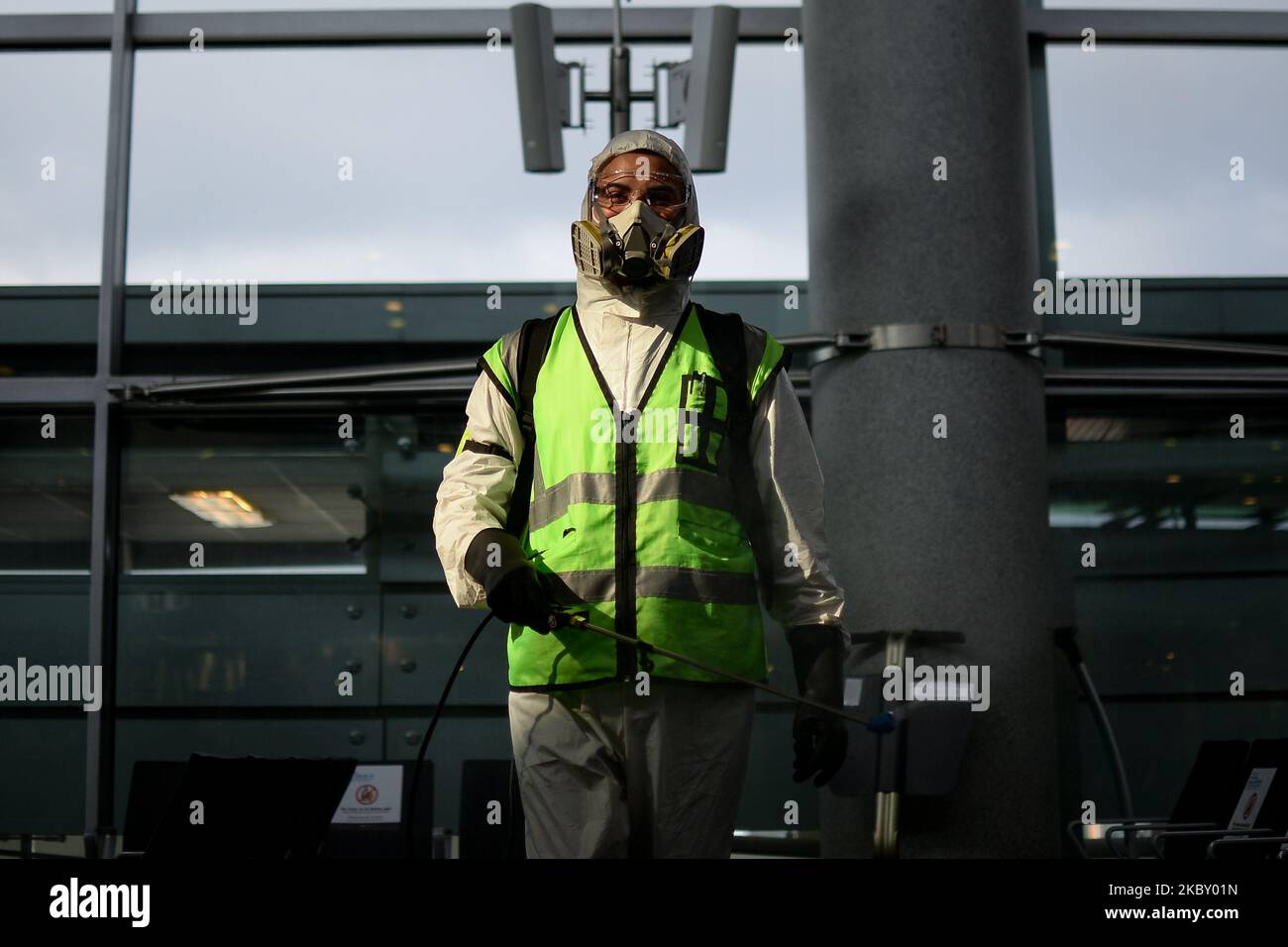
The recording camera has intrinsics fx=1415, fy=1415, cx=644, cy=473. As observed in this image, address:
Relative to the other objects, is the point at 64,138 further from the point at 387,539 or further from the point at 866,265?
the point at 866,265

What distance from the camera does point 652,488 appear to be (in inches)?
109

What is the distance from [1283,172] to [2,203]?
19.5 ft

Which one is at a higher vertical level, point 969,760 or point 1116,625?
point 1116,625

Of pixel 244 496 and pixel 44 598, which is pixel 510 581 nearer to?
pixel 244 496

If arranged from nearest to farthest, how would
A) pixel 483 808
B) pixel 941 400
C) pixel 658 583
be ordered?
pixel 658 583, pixel 941 400, pixel 483 808

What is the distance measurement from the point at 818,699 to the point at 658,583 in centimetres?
40

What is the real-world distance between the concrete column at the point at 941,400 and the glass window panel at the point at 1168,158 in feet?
3.60

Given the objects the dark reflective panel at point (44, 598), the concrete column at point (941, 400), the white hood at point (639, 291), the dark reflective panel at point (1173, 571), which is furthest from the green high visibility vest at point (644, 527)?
the dark reflective panel at point (44, 598)

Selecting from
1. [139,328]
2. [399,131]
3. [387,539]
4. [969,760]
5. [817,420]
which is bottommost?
[969,760]

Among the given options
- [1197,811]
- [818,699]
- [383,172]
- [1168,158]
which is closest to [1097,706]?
[1197,811]

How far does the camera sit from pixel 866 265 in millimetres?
5348

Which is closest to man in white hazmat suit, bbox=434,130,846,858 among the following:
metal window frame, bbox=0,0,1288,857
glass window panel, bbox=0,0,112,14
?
metal window frame, bbox=0,0,1288,857

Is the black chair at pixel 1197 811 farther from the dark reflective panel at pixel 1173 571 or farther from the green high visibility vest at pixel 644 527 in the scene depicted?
the green high visibility vest at pixel 644 527
